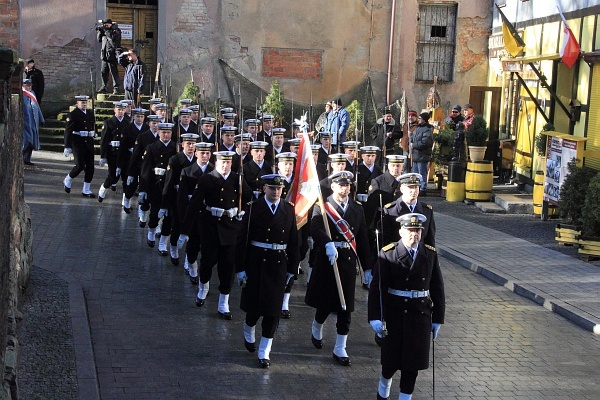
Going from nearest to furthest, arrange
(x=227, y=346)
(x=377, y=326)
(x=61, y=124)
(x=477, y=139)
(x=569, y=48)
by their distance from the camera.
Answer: (x=377, y=326)
(x=227, y=346)
(x=569, y=48)
(x=477, y=139)
(x=61, y=124)

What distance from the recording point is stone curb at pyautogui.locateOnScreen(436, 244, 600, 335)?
39.0ft

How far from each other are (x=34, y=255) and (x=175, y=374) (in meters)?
5.56

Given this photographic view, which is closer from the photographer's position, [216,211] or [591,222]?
[216,211]

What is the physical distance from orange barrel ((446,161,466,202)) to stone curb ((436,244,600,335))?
5.26 meters

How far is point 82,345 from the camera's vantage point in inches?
395

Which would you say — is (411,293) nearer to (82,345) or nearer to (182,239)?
(82,345)

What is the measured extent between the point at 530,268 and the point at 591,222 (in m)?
1.41

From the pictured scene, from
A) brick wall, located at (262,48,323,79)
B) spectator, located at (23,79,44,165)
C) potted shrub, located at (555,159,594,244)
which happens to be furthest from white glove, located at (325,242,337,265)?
brick wall, located at (262,48,323,79)

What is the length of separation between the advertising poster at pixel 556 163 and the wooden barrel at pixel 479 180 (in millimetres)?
2197

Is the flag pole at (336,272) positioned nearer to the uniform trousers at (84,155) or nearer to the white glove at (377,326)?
the white glove at (377,326)

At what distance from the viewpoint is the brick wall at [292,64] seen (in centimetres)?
2895

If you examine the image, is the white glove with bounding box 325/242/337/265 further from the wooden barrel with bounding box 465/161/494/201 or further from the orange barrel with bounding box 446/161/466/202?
the orange barrel with bounding box 446/161/466/202

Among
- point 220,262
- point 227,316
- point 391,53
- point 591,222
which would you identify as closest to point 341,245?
point 227,316

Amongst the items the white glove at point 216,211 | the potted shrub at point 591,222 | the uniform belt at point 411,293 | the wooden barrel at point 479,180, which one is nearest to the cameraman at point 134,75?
the wooden barrel at point 479,180
